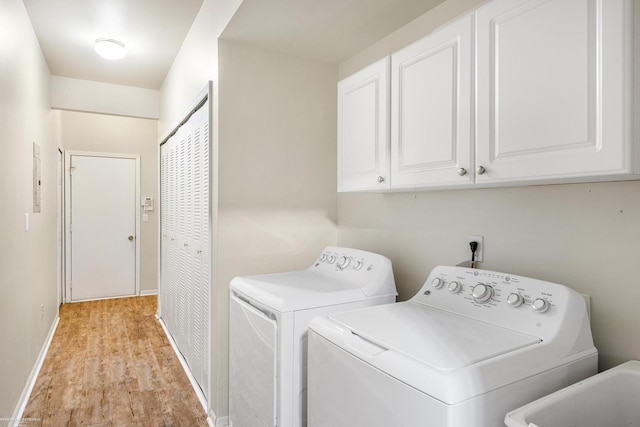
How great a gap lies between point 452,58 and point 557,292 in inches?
33.6

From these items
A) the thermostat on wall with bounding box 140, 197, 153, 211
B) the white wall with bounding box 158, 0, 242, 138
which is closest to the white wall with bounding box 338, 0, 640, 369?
the white wall with bounding box 158, 0, 242, 138

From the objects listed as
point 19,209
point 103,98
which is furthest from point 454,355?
point 103,98

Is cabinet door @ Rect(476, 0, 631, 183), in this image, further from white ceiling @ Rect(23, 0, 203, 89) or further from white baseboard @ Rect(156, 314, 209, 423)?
white baseboard @ Rect(156, 314, 209, 423)

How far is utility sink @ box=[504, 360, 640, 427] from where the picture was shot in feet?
3.03

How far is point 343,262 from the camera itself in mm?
2139

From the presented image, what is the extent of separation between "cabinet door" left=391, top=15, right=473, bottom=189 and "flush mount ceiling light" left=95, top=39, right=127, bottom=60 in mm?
2338

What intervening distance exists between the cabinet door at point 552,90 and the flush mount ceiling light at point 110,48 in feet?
8.97

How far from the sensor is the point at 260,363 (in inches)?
68.5

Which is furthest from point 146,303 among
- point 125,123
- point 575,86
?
point 575,86

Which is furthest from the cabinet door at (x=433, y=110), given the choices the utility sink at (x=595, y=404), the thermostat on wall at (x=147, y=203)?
the thermostat on wall at (x=147, y=203)

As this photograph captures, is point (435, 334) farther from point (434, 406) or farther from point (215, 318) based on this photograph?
point (215, 318)

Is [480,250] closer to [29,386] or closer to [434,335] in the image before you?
[434,335]

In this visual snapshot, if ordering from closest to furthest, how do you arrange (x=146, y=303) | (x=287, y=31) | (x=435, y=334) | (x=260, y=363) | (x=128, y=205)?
(x=435, y=334), (x=260, y=363), (x=287, y=31), (x=146, y=303), (x=128, y=205)

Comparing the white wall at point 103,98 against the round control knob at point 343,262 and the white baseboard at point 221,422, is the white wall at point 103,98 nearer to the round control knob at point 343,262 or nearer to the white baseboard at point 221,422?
the round control knob at point 343,262
